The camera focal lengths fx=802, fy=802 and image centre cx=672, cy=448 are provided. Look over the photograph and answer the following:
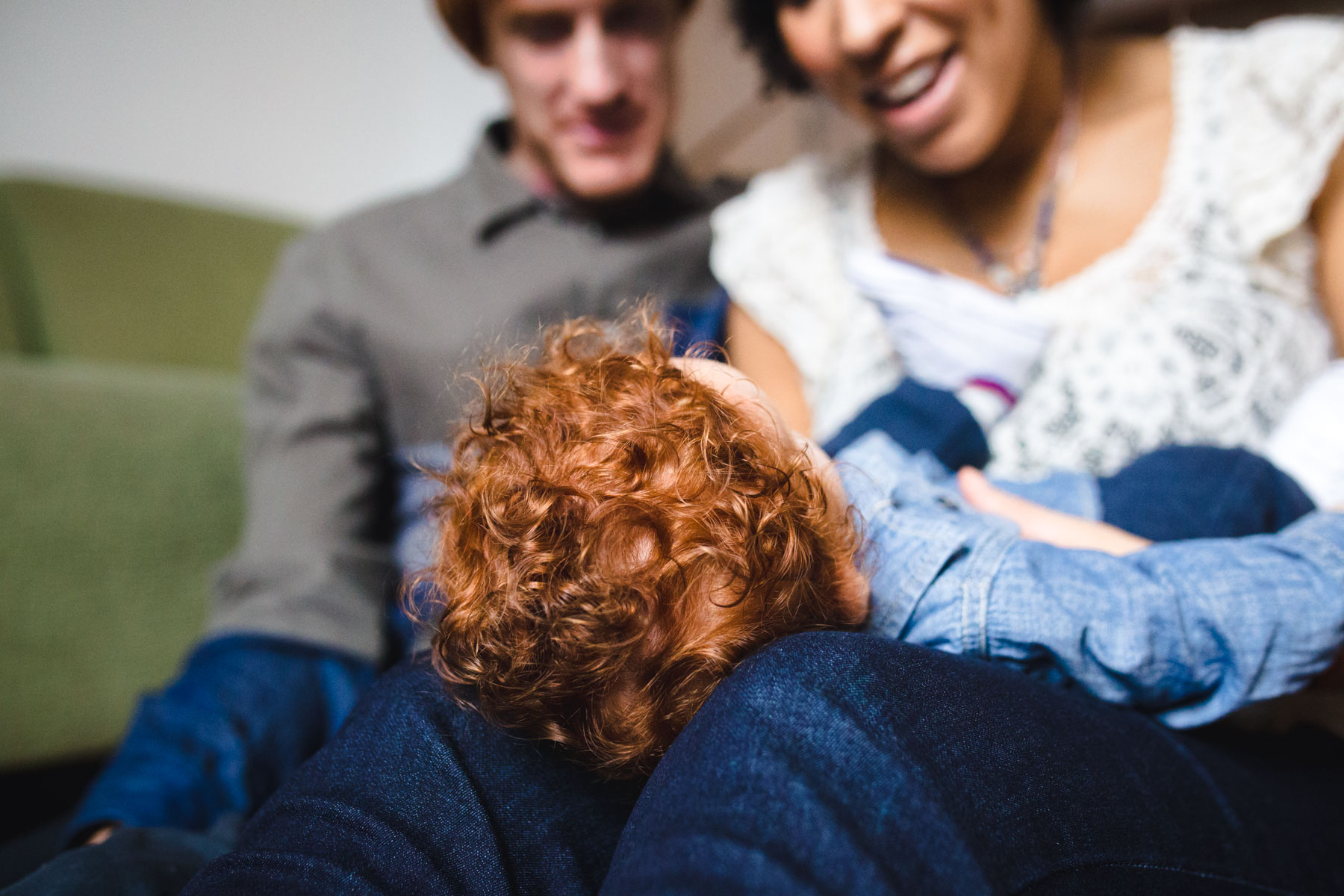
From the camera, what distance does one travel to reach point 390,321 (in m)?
0.99

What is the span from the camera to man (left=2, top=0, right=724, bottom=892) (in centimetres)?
86

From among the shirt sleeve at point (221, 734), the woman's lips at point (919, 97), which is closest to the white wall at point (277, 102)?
the woman's lips at point (919, 97)

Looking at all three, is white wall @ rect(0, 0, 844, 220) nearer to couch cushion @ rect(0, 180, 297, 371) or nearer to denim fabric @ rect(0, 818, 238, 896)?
couch cushion @ rect(0, 180, 297, 371)

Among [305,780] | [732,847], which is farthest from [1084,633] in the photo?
[305,780]

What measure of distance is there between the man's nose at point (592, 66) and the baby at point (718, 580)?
0.53 meters

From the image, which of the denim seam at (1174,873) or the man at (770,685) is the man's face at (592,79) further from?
the denim seam at (1174,873)

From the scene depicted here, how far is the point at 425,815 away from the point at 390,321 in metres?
0.69

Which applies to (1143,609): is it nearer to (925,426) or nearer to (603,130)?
(925,426)

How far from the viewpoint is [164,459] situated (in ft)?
3.43

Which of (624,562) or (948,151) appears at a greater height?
(948,151)

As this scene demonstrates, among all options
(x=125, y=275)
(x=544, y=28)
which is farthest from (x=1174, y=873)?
(x=125, y=275)

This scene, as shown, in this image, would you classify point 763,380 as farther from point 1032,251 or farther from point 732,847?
Answer: point 732,847

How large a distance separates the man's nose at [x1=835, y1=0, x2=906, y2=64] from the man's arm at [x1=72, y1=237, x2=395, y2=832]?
658mm

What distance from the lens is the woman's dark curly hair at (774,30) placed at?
3.01ft
